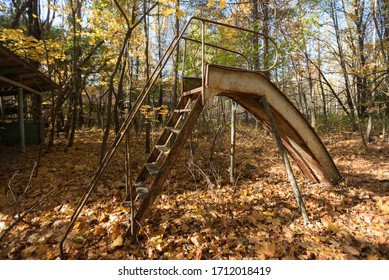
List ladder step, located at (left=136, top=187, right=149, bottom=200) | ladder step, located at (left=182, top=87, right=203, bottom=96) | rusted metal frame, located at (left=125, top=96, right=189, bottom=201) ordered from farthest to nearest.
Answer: rusted metal frame, located at (left=125, top=96, right=189, bottom=201)
ladder step, located at (left=182, top=87, right=203, bottom=96)
ladder step, located at (left=136, top=187, right=149, bottom=200)

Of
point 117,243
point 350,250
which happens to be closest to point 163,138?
point 117,243

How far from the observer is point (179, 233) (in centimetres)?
343

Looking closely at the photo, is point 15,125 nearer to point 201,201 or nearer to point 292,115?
point 201,201

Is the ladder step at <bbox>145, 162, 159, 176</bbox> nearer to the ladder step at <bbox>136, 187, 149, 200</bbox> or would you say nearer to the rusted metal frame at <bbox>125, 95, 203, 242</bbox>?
the rusted metal frame at <bbox>125, 95, 203, 242</bbox>

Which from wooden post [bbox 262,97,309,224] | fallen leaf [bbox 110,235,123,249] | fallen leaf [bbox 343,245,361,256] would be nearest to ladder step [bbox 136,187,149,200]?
fallen leaf [bbox 110,235,123,249]

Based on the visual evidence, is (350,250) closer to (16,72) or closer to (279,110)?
(279,110)

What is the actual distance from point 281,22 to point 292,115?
5.48 meters

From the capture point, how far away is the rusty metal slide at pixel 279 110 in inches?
145

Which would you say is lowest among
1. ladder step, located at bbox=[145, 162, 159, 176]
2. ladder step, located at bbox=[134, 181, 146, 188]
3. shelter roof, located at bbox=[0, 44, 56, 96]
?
ladder step, located at bbox=[134, 181, 146, 188]

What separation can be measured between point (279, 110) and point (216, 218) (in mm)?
2528

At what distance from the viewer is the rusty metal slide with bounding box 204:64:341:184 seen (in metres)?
3.69

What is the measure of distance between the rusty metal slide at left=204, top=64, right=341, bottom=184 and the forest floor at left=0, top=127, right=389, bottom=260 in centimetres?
47

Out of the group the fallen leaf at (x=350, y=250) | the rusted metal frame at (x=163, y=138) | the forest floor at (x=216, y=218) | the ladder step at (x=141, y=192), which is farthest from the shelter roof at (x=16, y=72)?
the fallen leaf at (x=350, y=250)

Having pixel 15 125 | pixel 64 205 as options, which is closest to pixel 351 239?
pixel 64 205
